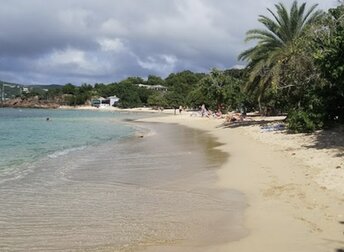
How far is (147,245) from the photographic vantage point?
676 cm

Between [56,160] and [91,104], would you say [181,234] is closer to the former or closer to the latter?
[56,160]

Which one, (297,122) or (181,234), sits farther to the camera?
(297,122)

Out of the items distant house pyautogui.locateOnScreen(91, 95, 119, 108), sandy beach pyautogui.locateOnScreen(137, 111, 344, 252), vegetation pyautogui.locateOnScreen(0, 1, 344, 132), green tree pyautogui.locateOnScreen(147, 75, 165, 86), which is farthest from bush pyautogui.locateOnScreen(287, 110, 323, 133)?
green tree pyautogui.locateOnScreen(147, 75, 165, 86)

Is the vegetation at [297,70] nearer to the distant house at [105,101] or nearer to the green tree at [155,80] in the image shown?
the distant house at [105,101]

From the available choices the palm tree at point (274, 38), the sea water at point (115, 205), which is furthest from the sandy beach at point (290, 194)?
the palm tree at point (274, 38)

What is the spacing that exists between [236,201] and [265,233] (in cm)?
252

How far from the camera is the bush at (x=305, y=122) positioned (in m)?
22.0

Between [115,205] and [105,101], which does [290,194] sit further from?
[105,101]

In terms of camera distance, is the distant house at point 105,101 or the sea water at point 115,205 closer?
the sea water at point 115,205

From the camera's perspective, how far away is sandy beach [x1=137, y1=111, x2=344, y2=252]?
6602 mm

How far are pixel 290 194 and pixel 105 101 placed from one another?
153m

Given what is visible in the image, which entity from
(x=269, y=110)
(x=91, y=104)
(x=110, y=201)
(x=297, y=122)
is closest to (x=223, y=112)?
(x=269, y=110)

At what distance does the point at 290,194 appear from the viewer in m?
9.76

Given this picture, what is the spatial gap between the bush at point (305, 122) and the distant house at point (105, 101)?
5254 inches
